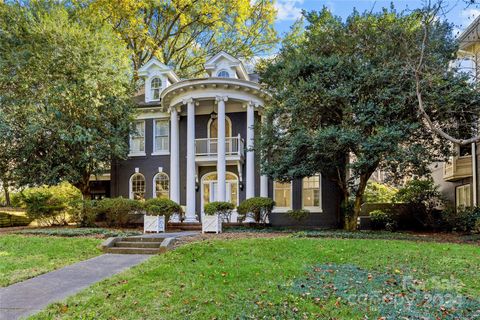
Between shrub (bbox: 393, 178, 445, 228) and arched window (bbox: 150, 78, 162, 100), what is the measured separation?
13757mm

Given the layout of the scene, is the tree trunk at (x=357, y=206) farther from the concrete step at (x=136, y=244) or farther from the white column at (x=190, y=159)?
the concrete step at (x=136, y=244)

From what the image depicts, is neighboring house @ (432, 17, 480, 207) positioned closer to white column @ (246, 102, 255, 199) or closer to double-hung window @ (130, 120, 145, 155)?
white column @ (246, 102, 255, 199)

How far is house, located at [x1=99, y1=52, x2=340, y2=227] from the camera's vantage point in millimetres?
16906

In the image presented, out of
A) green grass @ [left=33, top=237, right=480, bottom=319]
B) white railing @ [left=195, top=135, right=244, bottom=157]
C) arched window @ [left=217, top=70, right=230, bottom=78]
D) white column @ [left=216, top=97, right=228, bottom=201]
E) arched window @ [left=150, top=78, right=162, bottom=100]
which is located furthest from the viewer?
arched window @ [left=150, top=78, right=162, bottom=100]

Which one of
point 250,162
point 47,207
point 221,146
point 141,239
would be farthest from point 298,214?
point 47,207

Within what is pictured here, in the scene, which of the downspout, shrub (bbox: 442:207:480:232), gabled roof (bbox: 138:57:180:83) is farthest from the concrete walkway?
the downspout

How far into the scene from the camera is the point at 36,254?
916 cm

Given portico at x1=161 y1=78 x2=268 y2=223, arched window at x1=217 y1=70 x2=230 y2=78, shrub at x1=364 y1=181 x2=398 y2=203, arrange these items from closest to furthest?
portico at x1=161 y1=78 x2=268 y2=223 < arched window at x1=217 y1=70 x2=230 y2=78 < shrub at x1=364 y1=181 x2=398 y2=203

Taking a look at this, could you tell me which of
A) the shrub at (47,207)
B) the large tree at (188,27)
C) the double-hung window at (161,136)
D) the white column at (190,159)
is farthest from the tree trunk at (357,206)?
the large tree at (188,27)

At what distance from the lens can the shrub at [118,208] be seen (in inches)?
582

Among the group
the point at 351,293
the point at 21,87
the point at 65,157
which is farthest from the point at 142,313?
the point at 21,87

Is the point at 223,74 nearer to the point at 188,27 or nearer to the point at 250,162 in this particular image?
the point at 250,162

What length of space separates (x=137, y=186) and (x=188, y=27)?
13440 mm

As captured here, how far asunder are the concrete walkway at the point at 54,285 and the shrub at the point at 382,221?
12.2 meters
